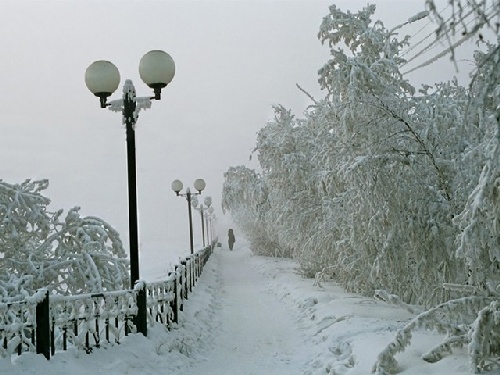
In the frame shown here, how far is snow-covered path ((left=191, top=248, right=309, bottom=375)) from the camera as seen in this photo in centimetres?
747

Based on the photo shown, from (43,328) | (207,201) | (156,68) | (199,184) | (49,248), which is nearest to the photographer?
(43,328)

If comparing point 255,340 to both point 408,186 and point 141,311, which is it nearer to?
point 141,311

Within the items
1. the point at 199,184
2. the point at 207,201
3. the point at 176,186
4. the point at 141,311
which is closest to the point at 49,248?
the point at 141,311

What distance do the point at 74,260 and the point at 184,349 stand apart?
233 cm

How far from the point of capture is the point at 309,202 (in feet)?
56.3

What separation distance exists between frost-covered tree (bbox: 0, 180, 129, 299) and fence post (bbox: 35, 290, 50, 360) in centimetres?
176

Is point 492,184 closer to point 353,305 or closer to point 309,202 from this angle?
point 353,305

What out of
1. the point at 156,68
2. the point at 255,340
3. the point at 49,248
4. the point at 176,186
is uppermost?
the point at 156,68

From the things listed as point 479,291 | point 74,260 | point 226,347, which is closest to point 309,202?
point 226,347

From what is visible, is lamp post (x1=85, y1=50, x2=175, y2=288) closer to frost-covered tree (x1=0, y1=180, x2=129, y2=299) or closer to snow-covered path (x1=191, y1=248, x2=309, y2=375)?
frost-covered tree (x1=0, y1=180, x2=129, y2=299)

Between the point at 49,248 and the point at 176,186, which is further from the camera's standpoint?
the point at 176,186

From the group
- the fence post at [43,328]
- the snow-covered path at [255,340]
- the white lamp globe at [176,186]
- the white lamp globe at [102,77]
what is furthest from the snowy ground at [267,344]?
the white lamp globe at [176,186]

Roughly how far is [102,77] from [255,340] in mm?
5331

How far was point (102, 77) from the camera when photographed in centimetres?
772
